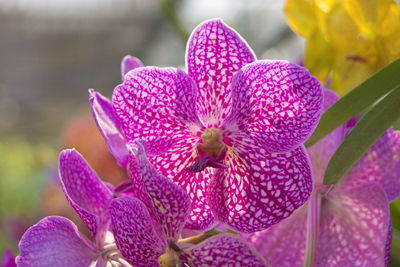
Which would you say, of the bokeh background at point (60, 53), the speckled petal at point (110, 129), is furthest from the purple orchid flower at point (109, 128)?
the bokeh background at point (60, 53)

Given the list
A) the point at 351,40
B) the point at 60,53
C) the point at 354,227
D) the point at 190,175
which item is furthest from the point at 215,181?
the point at 60,53

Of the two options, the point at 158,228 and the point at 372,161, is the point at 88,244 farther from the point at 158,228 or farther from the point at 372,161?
the point at 372,161

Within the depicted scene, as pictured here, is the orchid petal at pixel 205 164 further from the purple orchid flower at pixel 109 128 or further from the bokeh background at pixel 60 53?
the bokeh background at pixel 60 53

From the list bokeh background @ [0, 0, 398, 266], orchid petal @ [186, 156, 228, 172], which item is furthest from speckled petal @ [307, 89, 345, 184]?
bokeh background @ [0, 0, 398, 266]

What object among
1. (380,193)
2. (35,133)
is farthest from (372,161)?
(35,133)

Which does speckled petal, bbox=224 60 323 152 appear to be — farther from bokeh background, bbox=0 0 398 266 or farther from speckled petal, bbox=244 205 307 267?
bokeh background, bbox=0 0 398 266

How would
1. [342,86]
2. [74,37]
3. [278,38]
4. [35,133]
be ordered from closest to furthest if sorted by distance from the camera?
[342,86], [278,38], [74,37], [35,133]

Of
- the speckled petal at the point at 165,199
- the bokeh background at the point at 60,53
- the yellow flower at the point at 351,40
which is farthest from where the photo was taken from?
the bokeh background at the point at 60,53
